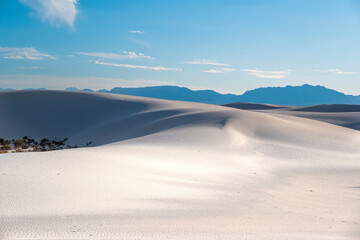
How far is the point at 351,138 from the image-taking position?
18.9m

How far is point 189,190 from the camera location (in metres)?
6.67

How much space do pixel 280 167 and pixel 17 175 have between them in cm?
820

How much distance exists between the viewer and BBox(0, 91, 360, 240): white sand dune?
4238 mm

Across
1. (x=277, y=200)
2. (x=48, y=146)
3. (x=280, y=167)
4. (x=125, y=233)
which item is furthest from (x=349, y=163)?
(x=48, y=146)

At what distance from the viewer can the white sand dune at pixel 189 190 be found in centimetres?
424

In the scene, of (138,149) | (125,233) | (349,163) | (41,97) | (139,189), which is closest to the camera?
(125,233)

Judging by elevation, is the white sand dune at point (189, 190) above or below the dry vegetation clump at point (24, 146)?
above

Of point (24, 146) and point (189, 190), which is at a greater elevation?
point (189, 190)

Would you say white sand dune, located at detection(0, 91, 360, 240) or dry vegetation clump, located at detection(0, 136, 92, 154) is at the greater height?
white sand dune, located at detection(0, 91, 360, 240)

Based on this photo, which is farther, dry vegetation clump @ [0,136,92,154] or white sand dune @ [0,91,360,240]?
dry vegetation clump @ [0,136,92,154]

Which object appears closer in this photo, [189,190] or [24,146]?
[189,190]

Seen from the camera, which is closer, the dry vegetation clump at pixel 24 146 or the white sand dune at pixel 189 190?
the white sand dune at pixel 189 190

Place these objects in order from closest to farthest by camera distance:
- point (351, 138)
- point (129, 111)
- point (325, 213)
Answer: point (325, 213), point (351, 138), point (129, 111)

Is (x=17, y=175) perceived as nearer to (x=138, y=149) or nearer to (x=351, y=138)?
(x=138, y=149)
